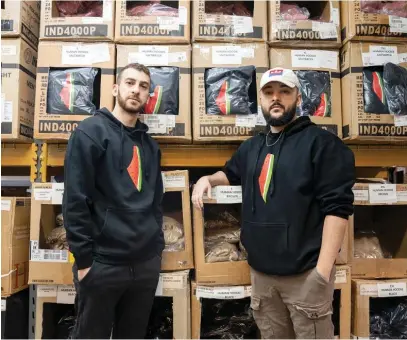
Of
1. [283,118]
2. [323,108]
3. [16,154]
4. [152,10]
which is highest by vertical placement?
[152,10]

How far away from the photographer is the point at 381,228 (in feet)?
7.09

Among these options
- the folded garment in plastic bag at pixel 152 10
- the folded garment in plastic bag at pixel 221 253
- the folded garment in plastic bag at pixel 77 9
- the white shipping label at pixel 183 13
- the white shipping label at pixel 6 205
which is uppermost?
the folded garment in plastic bag at pixel 77 9

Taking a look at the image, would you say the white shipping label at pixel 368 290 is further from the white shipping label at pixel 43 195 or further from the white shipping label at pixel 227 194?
the white shipping label at pixel 43 195

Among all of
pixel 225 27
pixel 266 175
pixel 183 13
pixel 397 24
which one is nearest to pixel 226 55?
pixel 225 27

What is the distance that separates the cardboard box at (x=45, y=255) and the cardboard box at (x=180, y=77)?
52 centimetres

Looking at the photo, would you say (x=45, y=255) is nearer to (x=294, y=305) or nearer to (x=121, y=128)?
(x=121, y=128)

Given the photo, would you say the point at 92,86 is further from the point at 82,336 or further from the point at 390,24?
the point at 390,24

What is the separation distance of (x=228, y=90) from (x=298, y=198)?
627 millimetres

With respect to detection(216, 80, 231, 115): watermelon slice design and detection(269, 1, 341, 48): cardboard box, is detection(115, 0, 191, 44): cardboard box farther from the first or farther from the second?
detection(269, 1, 341, 48): cardboard box

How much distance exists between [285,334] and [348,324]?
394 millimetres

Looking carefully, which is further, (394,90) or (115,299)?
(394,90)

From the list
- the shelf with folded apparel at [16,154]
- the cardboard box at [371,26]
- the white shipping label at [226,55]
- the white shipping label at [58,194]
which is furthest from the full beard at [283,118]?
the shelf with folded apparel at [16,154]

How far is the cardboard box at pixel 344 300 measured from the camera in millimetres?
1632

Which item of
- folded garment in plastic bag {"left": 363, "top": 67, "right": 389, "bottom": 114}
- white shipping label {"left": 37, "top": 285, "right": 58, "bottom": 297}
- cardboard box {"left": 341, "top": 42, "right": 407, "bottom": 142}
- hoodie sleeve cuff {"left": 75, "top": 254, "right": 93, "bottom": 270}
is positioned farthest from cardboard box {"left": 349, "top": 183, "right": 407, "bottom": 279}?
white shipping label {"left": 37, "top": 285, "right": 58, "bottom": 297}
